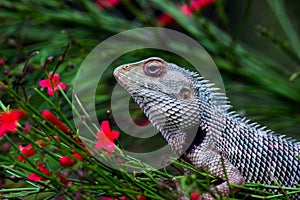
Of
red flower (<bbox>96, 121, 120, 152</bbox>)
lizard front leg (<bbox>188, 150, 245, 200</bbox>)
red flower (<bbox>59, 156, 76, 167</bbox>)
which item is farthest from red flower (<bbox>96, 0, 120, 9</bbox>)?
red flower (<bbox>59, 156, 76, 167</bbox>)

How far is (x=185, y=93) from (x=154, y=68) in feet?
0.41

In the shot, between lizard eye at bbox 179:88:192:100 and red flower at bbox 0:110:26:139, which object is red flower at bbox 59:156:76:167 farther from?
lizard eye at bbox 179:88:192:100

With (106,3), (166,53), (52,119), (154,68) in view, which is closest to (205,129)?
(154,68)

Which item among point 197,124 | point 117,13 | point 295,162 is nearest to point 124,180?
point 197,124

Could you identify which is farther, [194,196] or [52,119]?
[52,119]

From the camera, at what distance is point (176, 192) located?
1.42 metres

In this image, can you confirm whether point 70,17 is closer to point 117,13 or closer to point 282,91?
point 117,13

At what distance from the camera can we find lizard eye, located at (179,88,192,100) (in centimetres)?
187

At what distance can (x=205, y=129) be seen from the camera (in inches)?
72.3

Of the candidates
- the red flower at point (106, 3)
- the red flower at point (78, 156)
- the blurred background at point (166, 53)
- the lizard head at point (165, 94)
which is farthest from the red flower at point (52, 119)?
the red flower at point (106, 3)

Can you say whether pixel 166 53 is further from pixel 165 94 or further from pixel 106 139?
pixel 106 139

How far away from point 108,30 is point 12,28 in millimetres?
475

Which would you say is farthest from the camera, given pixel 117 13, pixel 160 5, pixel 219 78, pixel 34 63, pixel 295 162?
pixel 117 13

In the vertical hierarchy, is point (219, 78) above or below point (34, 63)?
above
